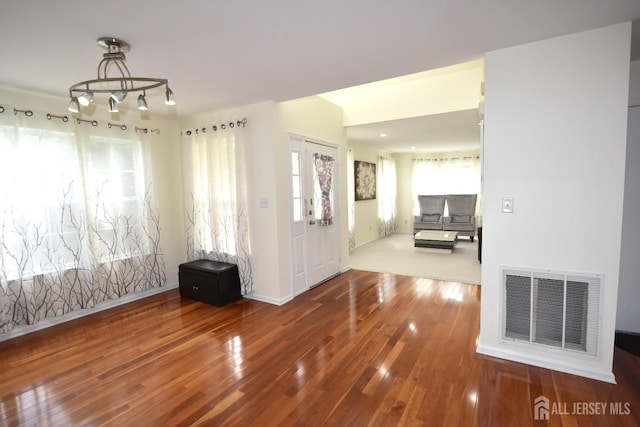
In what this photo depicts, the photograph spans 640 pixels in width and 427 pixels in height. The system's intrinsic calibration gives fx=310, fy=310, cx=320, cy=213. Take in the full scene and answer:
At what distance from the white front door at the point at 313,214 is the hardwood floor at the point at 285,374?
79 centimetres

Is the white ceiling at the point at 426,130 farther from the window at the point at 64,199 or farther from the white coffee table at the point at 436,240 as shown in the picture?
the window at the point at 64,199

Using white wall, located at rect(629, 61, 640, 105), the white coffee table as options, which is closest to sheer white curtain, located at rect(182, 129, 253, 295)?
white wall, located at rect(629, 61, 640, 105)

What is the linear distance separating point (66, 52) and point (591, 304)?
3944 mm

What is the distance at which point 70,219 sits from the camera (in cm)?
320

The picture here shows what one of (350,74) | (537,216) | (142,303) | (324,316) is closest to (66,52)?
(350,74)

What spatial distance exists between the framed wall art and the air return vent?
4.66m

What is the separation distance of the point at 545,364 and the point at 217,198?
3.60 meters

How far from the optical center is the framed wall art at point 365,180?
685cm

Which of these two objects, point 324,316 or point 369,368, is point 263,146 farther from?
point 369,368

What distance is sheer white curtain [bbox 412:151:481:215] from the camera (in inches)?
319

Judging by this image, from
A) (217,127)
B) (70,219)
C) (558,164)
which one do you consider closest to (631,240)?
(558,164)

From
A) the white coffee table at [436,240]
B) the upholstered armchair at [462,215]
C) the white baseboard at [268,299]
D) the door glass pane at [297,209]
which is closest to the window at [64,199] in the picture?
the white baseboard at [268,299]

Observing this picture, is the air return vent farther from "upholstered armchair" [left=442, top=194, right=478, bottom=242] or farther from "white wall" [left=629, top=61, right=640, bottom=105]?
"upholstered armchair" [left=442, top=194, right=478, bottom=242]

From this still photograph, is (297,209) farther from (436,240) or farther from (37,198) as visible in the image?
(436,240)
